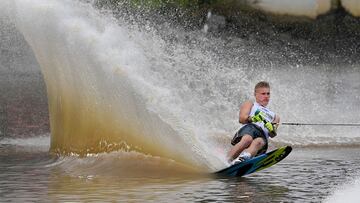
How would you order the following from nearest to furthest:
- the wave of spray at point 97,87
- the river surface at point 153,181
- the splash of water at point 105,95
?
the river surface at point 153,181
the splash of water at point 105,95
the wave of spray at point 97,87

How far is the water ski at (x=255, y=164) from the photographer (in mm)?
12195

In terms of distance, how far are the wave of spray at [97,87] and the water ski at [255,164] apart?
73 cm

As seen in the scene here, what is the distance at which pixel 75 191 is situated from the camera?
11.0 meters

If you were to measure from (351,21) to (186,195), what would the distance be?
1971cm

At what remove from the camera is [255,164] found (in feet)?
40.3

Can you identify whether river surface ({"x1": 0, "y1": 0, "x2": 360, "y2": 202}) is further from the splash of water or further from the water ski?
the water ski

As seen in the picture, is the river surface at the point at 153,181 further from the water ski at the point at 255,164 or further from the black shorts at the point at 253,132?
the black shorts at the point at 253,132

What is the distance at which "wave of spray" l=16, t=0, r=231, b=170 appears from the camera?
1331 cm

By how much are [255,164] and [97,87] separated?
3.02 m

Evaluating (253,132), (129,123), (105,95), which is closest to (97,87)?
(105,95)

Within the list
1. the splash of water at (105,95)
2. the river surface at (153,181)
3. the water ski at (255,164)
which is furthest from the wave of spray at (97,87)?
the water ski at (255,164)

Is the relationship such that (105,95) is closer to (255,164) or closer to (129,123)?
(129,123)

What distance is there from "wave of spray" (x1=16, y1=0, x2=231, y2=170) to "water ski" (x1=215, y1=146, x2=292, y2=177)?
2.40ft

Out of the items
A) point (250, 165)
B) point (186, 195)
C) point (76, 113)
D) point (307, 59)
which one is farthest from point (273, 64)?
point (186, 195)
